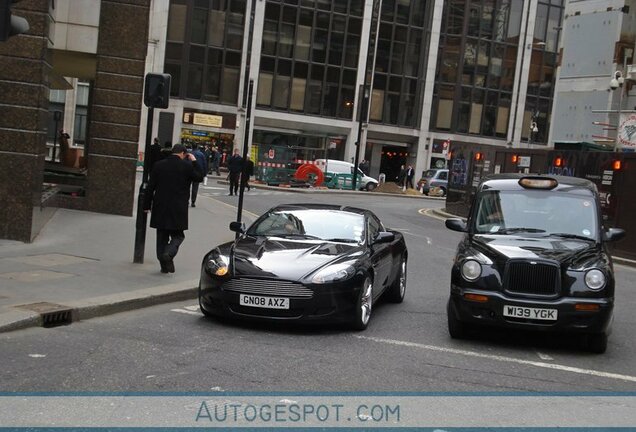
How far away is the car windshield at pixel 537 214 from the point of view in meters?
8.47

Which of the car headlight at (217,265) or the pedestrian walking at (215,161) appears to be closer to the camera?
the car headlight at (217,265)

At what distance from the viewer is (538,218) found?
8.62 metres

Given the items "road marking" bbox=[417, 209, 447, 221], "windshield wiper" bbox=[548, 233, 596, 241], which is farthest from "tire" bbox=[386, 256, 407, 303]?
"road marking" bbox=[417, 209, 447, 221]

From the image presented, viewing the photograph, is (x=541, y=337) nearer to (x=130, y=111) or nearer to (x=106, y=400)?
(x=106, y=400)

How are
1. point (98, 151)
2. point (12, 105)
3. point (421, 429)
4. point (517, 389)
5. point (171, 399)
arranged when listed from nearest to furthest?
point (421, 429), point (171, 399), point (517, 389), point (12, 105), point (98, 151)

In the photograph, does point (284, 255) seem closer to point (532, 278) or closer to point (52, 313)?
point (52, 313)

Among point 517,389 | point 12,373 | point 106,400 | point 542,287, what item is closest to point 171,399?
point 106,400

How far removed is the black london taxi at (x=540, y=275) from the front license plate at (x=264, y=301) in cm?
177

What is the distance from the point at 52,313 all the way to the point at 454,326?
164 inches

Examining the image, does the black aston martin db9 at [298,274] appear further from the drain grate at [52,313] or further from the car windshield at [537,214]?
the drain grate at [52,313]

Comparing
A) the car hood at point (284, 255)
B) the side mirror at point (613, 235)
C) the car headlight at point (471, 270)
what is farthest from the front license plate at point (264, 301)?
the side mirror at point (613, 235)

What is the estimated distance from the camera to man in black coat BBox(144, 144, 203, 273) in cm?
1012

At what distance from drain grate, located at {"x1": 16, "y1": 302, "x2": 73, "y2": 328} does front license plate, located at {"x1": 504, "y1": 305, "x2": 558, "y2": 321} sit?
14.6 feet

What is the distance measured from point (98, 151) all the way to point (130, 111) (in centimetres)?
115
